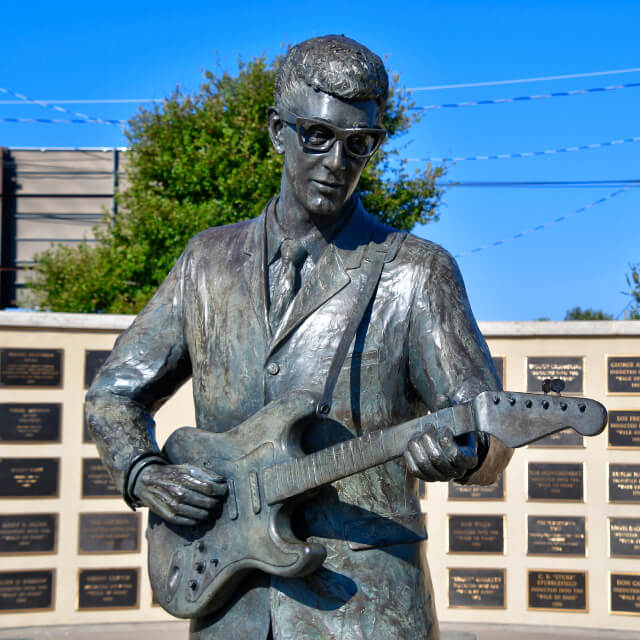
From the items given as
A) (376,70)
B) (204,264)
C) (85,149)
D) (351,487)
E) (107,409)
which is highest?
(85,149)

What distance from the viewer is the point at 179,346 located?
96.3 inches

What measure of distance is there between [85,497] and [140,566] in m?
0.72

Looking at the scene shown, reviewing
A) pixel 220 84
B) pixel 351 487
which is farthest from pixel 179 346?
pixel 220 84

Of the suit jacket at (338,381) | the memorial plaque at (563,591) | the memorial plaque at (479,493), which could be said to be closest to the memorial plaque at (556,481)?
the memorial plaque at (479,493)

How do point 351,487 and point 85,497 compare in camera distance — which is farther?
point 85,497

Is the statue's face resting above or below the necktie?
above

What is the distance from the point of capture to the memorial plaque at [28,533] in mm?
6664

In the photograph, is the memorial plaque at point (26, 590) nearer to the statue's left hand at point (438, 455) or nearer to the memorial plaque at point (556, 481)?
the memorial plaque at point (556, 481)

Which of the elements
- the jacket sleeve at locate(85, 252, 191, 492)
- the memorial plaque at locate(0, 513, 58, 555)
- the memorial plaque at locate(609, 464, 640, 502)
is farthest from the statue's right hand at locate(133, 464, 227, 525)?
the memorial plaque at locate(609, 464, 640, 502)

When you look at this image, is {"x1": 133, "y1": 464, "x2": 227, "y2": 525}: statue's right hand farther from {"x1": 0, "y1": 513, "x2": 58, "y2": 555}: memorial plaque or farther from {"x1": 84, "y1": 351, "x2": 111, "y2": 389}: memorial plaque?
{"x1": 0, "y1": 513, "x2": 58, "y2": 555}: memorial plaque

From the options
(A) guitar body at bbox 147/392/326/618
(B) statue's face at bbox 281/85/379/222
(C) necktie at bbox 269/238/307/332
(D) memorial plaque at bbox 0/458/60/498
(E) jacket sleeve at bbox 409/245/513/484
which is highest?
(B) statue's face at bbox 281/85/379/222

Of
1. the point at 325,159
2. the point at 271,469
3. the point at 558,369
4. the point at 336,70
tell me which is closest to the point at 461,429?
the point at 271,469

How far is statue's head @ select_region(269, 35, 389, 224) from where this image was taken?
2.14m

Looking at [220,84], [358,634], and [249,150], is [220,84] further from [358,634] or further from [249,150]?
[358,634]
